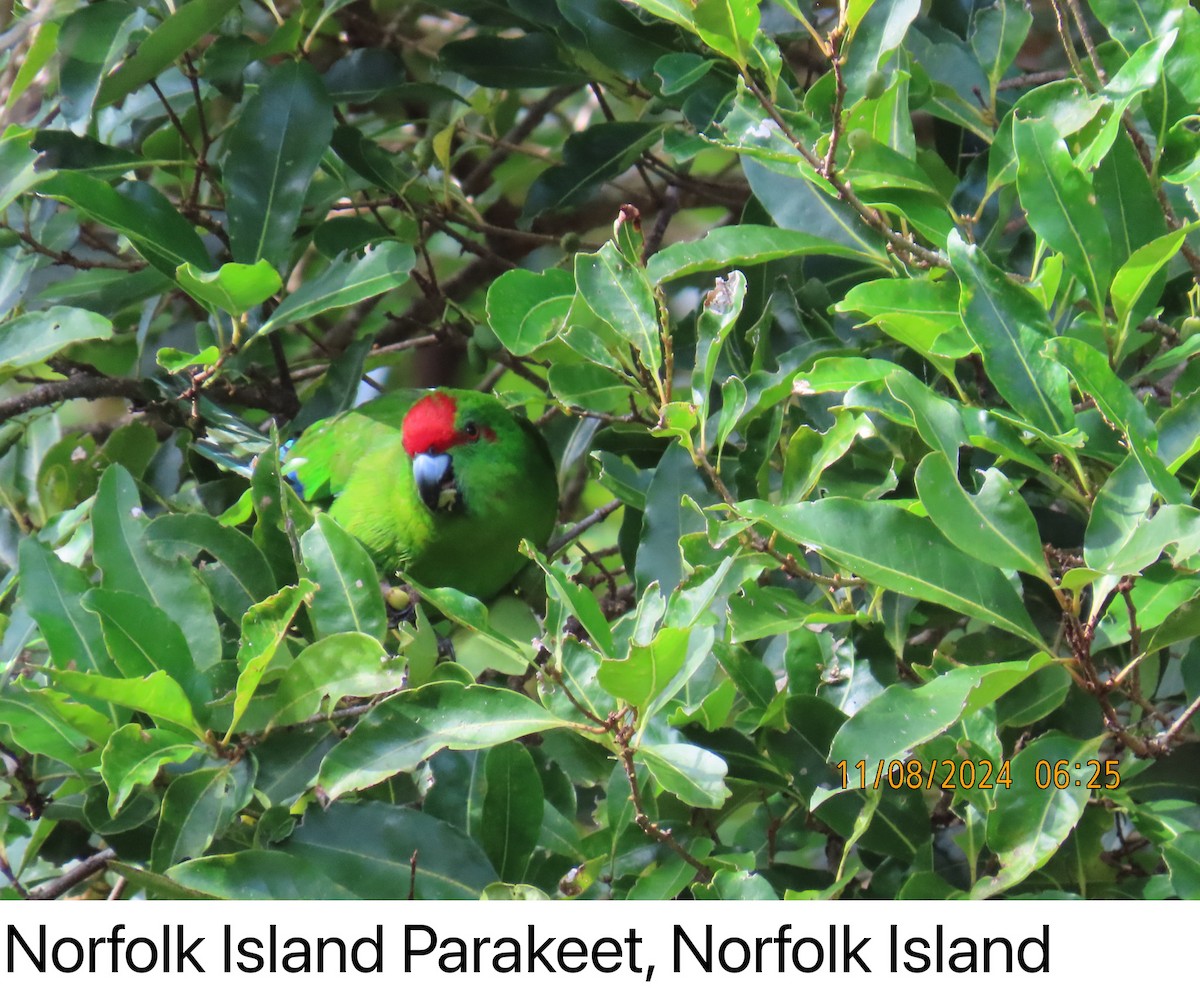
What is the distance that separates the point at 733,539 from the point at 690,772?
0.27m

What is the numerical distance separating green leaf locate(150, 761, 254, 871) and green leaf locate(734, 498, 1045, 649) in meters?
0.66

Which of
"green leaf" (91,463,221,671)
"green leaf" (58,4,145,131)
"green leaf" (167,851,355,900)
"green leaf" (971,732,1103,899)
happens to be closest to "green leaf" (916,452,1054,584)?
"green leaf" (971,732,1103,899)

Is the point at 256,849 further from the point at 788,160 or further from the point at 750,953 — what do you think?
the point at 788,160

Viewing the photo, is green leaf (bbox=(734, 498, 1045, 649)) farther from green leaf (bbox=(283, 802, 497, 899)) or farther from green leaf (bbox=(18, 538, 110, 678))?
green leaf (bbox=(18, 538, 110, 678))

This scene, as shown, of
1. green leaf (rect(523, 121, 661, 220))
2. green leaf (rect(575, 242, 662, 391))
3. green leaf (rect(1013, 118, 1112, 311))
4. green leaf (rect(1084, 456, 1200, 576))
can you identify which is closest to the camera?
green leaf (rect(1084, 456, 1200, 576))

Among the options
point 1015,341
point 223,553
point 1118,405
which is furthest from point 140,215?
point 1118,405

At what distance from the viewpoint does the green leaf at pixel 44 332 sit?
1.58 m

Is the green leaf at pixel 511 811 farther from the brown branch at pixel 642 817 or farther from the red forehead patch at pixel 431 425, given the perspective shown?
the red forehead patch at pixel 431 425

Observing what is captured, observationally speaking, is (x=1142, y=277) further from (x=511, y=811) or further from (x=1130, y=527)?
(x=511, y=811)

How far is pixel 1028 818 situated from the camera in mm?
1154

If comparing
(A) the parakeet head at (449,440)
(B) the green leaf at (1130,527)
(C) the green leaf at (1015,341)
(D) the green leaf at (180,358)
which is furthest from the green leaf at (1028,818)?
(A) the parakeet head at (449,440)

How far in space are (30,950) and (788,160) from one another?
117cm

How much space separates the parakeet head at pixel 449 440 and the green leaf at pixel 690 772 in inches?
46.7

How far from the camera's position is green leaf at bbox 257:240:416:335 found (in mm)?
1709
